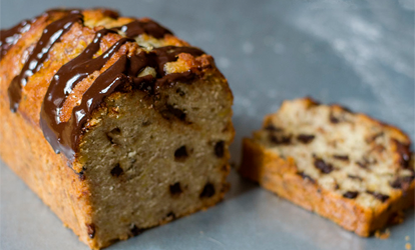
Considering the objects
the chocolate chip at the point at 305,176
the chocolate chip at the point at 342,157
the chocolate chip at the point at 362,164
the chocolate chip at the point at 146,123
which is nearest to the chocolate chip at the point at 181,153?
the chocolate chip at the point at 146,123

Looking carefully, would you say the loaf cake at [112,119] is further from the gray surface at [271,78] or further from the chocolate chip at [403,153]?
the chocolate chip at [403,153]

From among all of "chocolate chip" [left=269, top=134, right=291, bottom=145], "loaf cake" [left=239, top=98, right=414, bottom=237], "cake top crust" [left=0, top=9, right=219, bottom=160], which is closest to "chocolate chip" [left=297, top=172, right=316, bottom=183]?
"loaf cake" [left=239, top=98, right=414, bottom=237]

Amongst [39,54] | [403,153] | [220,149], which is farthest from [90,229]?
[403,153]

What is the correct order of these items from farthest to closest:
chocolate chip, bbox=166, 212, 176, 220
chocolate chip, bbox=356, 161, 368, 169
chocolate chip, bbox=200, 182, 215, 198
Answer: chocolate chip, bbox=356, 161, 368, 169 < chocolate chip, bbox=200, 182, 215, 198 < chocolate chip, bbox=166, 212, 176, 220

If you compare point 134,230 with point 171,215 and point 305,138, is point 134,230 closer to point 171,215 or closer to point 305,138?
point 171,215

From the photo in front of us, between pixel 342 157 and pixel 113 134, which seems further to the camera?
pixel 342 157

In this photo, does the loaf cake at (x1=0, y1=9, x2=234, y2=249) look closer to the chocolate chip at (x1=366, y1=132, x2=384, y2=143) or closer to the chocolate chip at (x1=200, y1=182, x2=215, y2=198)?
the chocolate chip at (x1=200, y1=182, x2=215, y2=198)
